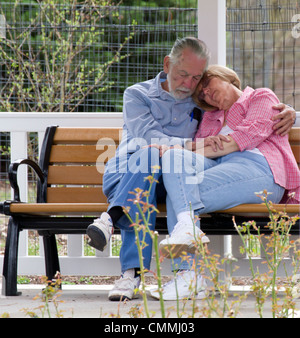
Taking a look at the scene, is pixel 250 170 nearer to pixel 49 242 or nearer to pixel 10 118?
pixel 49 242

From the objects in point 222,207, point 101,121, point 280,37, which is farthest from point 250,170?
point 280,37

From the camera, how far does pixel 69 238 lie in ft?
11.3

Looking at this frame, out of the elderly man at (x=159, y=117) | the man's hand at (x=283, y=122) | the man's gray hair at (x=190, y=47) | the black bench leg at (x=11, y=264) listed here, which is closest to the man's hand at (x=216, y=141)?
the elderly man at (x=159, y=117)

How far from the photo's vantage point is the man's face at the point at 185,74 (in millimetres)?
2980

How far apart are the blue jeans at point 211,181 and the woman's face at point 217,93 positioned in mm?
262

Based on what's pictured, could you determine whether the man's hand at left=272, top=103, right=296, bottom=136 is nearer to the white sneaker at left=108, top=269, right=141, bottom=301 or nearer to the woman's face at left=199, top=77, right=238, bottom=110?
the woman's face at left=199, top=77, right=238, bottom=110

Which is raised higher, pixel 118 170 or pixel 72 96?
pixel 72 96

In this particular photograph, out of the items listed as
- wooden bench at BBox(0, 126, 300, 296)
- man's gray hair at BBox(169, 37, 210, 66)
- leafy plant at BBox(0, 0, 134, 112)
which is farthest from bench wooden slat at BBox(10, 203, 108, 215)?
leafy plant at BBox(0, 0, 134, 112)

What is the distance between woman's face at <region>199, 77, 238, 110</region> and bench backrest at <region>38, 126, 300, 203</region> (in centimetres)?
47

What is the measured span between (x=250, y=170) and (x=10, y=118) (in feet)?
4.36

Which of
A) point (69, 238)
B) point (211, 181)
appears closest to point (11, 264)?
point (69, 238)

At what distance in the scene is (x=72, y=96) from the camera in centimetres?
611

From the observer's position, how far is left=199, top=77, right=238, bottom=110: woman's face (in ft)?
9.75

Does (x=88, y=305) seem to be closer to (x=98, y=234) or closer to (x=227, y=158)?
(x=98, y=234)
